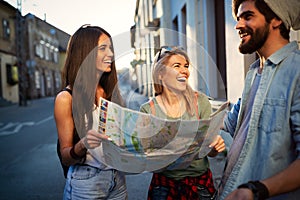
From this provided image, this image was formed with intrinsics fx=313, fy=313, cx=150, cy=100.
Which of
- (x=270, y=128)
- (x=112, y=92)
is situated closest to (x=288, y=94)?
(x=270, y=128)

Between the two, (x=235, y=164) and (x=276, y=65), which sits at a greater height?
(x=276, y=65)

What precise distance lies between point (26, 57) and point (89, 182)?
99.2 feet

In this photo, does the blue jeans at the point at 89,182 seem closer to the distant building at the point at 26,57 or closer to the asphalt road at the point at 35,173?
the asphalt road at the point at 35,173

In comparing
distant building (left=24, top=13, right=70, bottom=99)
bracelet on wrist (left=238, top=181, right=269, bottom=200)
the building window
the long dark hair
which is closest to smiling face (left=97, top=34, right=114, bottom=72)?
the long dark hair

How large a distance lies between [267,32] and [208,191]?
2.68 ft

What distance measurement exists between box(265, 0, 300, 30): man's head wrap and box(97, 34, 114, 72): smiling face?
0.69m

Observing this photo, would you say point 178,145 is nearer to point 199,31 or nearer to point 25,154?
point 199,31

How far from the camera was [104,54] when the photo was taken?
142cm

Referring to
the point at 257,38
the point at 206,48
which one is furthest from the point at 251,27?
the point at 206,48

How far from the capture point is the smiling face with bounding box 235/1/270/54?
3.58 feet

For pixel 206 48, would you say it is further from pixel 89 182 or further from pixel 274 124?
pixel 274 124

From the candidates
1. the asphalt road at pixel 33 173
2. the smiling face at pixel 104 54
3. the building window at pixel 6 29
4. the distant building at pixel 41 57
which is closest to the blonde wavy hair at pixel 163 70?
the smiling face at pixel 104 54

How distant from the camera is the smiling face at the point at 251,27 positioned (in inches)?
42.9

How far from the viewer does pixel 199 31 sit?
538 centimetres
